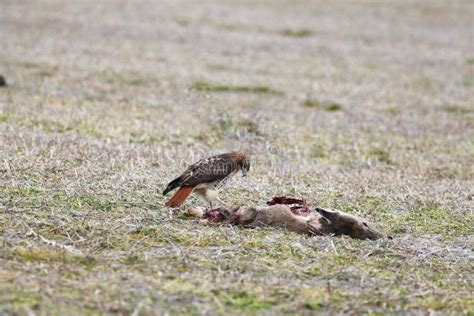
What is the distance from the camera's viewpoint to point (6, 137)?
13078 mm

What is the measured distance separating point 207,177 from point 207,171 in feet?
0.24

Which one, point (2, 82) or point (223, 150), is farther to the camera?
point (2, 82)

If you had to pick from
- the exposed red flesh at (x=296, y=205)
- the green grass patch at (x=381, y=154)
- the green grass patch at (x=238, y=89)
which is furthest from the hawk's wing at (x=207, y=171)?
the green grass patch at (x=238, y=89)

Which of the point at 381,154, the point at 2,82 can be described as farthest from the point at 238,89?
the point at 381,154

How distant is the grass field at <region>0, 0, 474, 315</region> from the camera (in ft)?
22.9

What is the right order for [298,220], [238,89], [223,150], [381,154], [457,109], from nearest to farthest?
[298,220]
[223,150]
[381,154]
[457,109]
[238,89]

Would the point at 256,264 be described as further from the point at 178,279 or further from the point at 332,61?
the point at 332,61

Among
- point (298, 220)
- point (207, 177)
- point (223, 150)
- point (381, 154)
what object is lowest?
point (381, 154)

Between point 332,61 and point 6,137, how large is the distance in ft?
51.8

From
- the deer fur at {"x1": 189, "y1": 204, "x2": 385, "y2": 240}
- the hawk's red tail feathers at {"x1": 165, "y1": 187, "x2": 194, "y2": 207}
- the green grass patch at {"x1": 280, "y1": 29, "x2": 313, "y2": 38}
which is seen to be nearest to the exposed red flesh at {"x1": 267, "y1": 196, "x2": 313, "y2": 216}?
the deer fur at {"x1": 189, "y1": 204, "x2": 385, "y2": 240}

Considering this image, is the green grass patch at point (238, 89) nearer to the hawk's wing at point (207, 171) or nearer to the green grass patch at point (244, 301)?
the hawk's wing at point (207, 171)

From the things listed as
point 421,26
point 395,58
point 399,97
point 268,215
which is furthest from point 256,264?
point 421,26

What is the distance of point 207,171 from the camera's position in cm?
926

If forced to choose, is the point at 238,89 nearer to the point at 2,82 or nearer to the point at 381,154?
the point at 2,82
